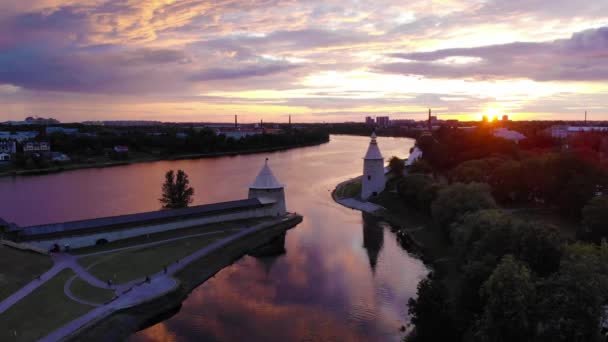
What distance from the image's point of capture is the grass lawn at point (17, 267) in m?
→ 13.1

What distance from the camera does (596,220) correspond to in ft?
51.1

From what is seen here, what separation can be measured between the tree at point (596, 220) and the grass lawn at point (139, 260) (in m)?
12.9

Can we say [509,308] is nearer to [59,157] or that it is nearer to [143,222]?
[143,222]

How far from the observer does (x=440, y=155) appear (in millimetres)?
34969

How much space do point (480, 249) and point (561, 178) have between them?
12.2 m

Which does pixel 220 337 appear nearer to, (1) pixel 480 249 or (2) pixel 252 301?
(2) pixel 252 301

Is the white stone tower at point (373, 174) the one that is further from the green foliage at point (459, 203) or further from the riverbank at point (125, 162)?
the riverbank at point (125, 162)

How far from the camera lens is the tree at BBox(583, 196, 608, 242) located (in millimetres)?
15391

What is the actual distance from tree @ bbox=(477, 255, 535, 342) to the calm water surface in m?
3.56

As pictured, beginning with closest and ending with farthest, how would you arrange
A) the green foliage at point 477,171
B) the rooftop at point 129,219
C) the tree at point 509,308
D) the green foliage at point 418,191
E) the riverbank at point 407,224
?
the tree at point 509,308 < the rooftop at point 129,219 < the riverbank at point 407,224 < the green foliage at point 418,191 < the green foliage at point 477,171

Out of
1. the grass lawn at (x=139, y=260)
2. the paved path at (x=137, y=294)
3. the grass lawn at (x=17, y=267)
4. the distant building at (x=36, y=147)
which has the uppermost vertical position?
the distant building at (x=36, y=147)

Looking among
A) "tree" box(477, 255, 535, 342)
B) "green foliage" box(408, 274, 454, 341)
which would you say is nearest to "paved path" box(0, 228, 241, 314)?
"green foliage" box(408, 274, 454, 341)

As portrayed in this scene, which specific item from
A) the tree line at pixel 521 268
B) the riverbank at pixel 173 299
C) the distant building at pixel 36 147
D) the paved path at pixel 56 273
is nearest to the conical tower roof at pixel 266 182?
the riverbank at pixel 173 299

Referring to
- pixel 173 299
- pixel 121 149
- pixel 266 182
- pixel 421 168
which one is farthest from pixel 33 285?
pixel 121 149
